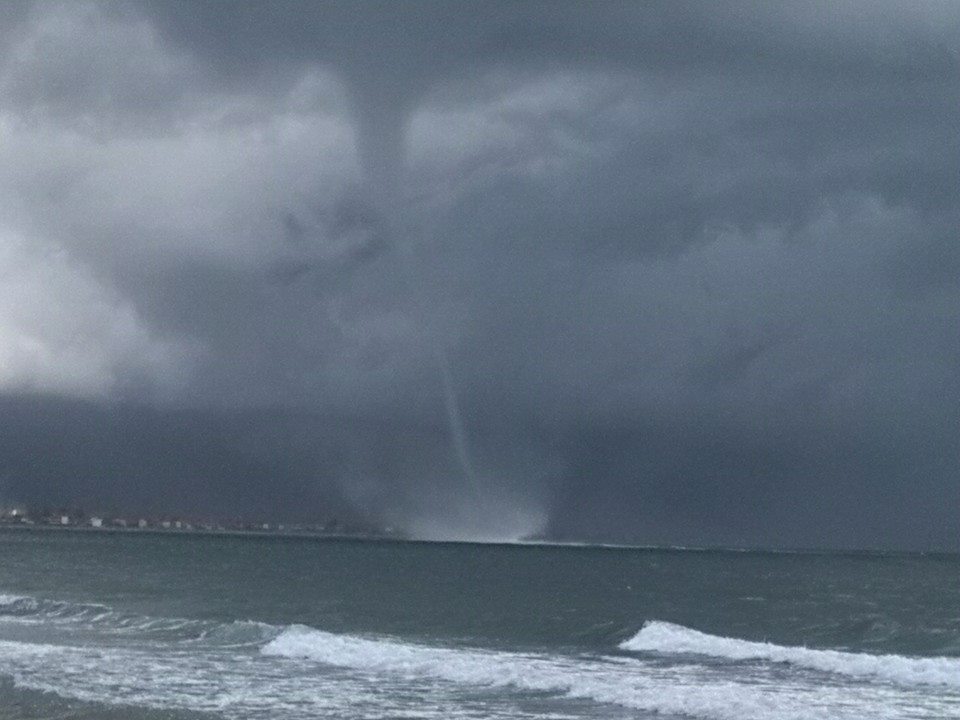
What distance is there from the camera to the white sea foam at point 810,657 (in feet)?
138

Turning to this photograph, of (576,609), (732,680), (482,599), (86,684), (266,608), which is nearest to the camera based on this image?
(86,684)

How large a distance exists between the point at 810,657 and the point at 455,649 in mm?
12685

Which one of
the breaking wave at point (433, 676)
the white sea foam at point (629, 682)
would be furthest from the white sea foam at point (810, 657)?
the white sea foam at point (629, 682)

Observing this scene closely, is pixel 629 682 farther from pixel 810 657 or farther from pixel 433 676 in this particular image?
pixel 810 657

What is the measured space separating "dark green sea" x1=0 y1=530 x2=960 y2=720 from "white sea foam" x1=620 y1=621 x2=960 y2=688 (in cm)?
14

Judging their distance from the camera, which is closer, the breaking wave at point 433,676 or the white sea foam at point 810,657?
Result: the breaking wave at point 433,676

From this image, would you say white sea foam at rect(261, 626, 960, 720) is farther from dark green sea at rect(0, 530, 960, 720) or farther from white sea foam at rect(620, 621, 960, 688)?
white sea foam at rect(620, 621, 960, 688)

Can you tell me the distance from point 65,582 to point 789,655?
55335 mm

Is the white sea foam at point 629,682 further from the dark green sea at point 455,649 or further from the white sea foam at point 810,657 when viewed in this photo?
the white sea foam at point 810,657

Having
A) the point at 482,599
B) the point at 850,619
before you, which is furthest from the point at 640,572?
the point at 850,619

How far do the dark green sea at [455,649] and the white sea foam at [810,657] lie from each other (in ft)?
0.44

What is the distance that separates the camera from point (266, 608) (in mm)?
72688

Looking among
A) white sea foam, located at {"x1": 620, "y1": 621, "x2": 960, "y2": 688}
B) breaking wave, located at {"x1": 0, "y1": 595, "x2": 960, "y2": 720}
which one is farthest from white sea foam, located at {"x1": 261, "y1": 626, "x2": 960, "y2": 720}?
white sea foam, located at {"x1": 620, "y1": 621, "x2": 960, "y2": 688}

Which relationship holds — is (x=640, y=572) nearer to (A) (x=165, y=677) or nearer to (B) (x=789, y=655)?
(B) (x=789, y=655)
